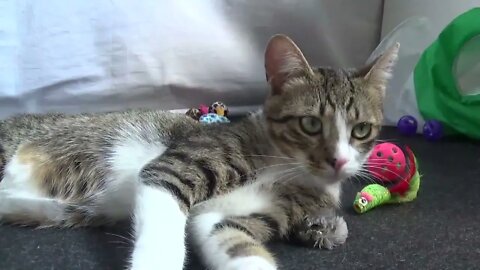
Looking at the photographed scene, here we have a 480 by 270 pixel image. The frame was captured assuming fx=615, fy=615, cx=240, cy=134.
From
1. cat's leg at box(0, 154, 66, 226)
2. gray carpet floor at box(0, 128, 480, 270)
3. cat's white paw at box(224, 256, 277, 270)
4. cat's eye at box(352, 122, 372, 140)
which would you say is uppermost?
cat's eye at box(352, 122, 372, 140)

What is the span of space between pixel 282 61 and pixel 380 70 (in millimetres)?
226

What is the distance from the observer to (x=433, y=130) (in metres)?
1.93

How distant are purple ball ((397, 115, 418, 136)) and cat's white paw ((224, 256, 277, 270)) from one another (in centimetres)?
111

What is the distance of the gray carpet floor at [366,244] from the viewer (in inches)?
43.3

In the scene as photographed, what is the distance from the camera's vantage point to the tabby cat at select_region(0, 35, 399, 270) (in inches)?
44.9

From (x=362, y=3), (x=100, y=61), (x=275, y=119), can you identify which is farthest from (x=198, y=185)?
(x=362, y=3)

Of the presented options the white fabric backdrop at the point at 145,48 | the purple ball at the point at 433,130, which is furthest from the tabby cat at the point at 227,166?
the purple ball at the point at 433,130

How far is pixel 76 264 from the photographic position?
3.52 feet

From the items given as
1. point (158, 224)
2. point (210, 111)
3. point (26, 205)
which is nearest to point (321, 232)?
point (158, 224)

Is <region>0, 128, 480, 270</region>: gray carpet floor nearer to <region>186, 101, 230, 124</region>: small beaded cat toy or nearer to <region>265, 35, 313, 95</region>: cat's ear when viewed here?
<region>265, 35, 313, 95</region>: cat's ear

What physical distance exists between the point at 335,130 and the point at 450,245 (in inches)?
12.6

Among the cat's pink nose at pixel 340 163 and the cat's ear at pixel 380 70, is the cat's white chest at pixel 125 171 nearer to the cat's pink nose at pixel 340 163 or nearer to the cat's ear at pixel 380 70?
the cat's pink nose at pixel 340 163

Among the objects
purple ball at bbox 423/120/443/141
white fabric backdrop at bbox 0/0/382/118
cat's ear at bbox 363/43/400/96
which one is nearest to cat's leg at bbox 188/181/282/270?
cat's ear at bbox 363/43/400/96

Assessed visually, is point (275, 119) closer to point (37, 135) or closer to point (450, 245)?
point (450, 245)
